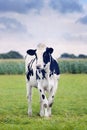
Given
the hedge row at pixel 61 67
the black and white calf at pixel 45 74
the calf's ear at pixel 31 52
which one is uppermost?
the calf's ear at pixel 31 52

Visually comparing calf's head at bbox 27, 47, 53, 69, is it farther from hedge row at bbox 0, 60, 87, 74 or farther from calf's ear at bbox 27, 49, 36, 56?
hedge row at bbox 0, 60, 87, 74

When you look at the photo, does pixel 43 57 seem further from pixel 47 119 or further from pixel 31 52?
pixel 47 119

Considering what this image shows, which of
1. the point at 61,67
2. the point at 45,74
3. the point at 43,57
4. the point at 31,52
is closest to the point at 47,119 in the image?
the point at 45,74

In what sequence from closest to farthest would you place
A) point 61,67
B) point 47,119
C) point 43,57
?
point 47,119 → point 43,57 → point 61,67

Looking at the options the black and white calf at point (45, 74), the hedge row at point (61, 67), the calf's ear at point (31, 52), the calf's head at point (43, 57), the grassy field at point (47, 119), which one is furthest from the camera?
the hedge row at point (61, 67)

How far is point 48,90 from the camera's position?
15.4 m

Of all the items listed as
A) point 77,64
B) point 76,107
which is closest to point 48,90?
point 76,107

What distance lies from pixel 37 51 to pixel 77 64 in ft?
140

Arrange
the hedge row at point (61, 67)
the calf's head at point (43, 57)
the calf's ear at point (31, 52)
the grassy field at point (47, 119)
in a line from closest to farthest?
the grassy field at point (47, 119)
the calf's head at point (43, 57)
the calf's ear at point (31, 52)
the hedge row at point (61, 67)

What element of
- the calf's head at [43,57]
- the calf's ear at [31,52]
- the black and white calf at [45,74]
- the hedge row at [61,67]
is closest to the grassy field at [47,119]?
the black and white calf at [45,74]

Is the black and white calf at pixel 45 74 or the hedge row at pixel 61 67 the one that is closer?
the black and white calf at pixel 45 74

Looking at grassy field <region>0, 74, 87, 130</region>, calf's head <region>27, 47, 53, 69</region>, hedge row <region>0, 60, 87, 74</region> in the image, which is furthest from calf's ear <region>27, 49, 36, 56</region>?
hedge row <region>0, 60, 87, 74</region>

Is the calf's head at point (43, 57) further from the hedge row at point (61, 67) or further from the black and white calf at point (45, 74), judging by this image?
the hedge row at point (61, 67)

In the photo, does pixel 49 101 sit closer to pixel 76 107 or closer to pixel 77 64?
pixel 76 107
